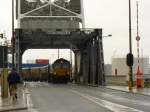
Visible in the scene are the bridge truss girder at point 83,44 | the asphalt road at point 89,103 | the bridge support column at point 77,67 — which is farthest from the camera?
the bridge support column at point 77,67

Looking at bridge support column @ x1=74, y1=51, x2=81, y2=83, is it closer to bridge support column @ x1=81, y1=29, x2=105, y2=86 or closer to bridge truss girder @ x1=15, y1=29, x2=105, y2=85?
bridge truss girder @ x1=15, y1=29, x2=105, y2=85

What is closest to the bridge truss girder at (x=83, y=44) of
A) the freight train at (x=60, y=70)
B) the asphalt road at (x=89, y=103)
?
the freight train at (x=60, y=70)

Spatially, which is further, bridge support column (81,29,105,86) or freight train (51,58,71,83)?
freight train (51,58,71,83)

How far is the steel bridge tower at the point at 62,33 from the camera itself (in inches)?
2645

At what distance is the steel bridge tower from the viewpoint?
6719cm

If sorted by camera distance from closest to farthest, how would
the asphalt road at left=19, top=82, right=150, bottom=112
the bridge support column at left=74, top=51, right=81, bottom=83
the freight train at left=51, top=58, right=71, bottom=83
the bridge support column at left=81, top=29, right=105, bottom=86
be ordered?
1. the asphalt road at left=19, top=82, right=150, bottom=112
2. the bridge support column at left=81, top=29, right=105, bottom=86
3. the freight train at left=51, top=58, right=71, bottom=83
4. the bridge support column at left=74, top=51, right=81, bottom=83

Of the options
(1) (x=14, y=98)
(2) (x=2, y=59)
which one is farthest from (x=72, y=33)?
(2) (x=2, y=59)

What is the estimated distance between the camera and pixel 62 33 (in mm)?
68688

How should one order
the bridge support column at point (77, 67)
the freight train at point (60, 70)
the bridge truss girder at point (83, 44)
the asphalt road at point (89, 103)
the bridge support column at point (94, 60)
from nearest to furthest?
1. the asphalt road at point (89, 103)
2. the bridge support column at point (94, 60)
3. the bridge truss girder at point (83, 44)
4. the freight train at point (60, 70)
5. the bridge support column at point (77, 67)

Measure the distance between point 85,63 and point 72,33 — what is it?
10634 mm

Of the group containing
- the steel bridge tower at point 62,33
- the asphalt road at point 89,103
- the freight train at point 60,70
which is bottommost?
the asphalt road at point 89,103

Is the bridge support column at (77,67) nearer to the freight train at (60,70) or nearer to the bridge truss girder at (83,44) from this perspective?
the bridge truss girder at (83,44)

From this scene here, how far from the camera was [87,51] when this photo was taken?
74250 mm

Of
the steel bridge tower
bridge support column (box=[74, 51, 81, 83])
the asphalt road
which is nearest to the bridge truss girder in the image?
the steel bridge tower
